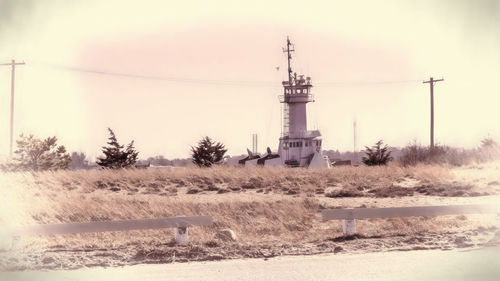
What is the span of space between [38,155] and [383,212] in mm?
15314

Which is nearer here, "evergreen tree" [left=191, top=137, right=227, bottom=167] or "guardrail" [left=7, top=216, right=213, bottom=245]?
"guardrail" [left=7, top=216, right=213, bottom=245]

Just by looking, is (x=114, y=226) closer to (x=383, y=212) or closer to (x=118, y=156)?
(x=383, y=212)

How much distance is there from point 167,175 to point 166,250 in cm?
1266

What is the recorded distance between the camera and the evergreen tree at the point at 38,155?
18.3m

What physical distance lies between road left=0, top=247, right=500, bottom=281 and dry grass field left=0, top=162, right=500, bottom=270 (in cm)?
39

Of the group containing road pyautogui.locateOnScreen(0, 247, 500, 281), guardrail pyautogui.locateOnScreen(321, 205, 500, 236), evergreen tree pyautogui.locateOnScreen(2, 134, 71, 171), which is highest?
evergreen tree pyautogui.locateOnScreen(2, 134, 71, 171)

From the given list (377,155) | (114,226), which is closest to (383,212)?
(114,226)

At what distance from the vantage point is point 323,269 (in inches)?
220

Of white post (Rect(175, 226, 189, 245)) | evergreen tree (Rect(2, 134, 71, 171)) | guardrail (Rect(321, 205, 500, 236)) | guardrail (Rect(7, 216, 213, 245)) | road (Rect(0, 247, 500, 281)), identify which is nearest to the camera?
road (Rect(0, 247, 500, 281))

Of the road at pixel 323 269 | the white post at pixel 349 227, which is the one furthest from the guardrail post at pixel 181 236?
the white post at pixel 349 227

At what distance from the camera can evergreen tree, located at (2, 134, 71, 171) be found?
1834 cm

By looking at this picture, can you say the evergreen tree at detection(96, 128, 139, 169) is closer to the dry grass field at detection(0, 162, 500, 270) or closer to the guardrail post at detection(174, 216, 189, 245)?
the dry grass field at detection(0, 162, 500, 270)

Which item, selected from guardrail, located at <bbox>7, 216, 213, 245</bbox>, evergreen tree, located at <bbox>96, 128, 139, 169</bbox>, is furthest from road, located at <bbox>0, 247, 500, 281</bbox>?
evergreen tree, located at <bbox>96, 128, 139, 169</bbox>

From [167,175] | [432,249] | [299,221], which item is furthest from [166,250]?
[167,175]
